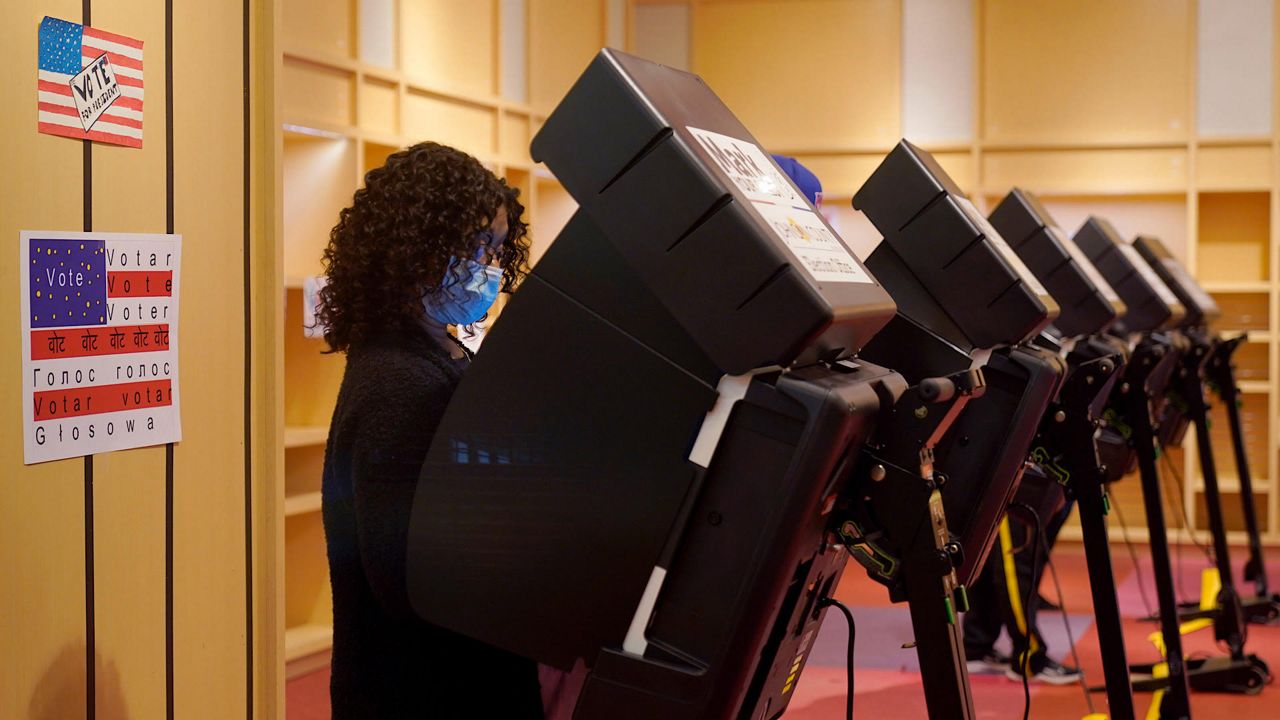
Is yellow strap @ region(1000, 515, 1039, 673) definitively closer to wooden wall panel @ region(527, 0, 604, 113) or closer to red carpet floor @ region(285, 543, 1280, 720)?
red carpet floor @ region(285, 543, 1280, 720)

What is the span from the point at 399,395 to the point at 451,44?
4.04 m

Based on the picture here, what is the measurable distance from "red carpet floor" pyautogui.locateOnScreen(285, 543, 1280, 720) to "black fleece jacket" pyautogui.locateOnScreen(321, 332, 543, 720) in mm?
2425

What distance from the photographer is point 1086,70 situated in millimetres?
7203

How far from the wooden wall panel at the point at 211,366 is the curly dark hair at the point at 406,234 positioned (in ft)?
1.30

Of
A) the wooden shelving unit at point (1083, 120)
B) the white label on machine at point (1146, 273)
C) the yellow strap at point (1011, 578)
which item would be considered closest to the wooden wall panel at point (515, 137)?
the wooden shelving unit at point (1083, 120)

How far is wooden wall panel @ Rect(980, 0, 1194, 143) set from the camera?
7117 millimetres

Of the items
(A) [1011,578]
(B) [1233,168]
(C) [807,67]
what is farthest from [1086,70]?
(A) [1011,578]

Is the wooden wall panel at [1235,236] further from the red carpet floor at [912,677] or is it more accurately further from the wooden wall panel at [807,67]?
the red carpet floor at [912,677]

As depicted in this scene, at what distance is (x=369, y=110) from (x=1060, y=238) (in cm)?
262

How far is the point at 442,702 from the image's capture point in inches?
60.8

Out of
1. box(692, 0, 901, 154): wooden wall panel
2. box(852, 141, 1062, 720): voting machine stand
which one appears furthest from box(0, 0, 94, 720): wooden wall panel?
box(692, 0, 901, 154): wooden wall panel

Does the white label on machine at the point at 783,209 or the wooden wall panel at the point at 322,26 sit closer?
the white label on machine at the point at 783,209

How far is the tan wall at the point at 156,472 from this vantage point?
1.66 metres

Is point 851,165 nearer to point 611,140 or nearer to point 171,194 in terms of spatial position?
point 171,194
